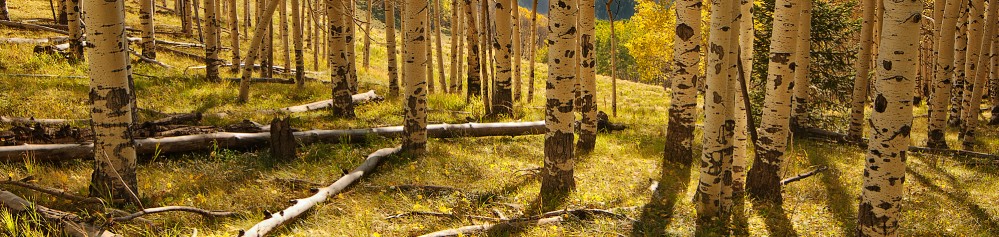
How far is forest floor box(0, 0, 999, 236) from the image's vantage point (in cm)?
580

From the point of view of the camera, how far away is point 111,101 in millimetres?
5074

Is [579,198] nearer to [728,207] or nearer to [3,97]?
[728,207]

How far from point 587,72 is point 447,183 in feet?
10.9

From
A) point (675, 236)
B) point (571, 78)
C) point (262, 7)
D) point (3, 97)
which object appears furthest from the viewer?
point (262, 7)

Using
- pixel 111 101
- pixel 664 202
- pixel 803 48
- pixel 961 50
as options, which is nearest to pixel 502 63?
pixel 664 202

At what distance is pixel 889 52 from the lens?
14.3 feet

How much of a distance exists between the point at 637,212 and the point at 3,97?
987 centimetres

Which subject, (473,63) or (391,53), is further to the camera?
(473,63)

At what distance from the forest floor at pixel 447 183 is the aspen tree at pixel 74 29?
113 centimetres

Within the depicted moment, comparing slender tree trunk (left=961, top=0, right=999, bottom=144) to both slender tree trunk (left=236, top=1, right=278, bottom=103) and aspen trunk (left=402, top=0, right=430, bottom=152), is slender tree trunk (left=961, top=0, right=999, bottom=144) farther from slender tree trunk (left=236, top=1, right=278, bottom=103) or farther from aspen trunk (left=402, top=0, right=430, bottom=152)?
slender tree trunk (left=236, top=1, right=278, bottom=103)

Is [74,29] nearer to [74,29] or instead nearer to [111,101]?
[74,29]

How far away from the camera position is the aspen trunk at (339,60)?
10.0 metres

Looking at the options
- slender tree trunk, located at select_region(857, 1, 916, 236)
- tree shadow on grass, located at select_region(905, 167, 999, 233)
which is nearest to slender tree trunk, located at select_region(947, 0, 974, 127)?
tree shadow on grass, located at select_region(905, 167, 999, 233)

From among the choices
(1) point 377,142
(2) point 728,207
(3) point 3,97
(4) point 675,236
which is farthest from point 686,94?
(3) point 3,97
